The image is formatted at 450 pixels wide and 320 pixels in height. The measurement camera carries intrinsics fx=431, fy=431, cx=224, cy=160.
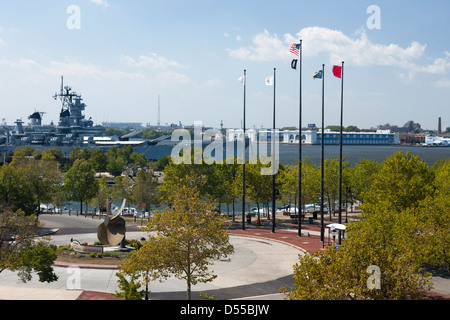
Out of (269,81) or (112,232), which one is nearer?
(112,232)

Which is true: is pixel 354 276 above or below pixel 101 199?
above

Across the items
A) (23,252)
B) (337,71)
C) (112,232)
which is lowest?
(112,232)

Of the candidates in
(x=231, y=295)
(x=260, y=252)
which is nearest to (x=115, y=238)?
(x=260, y=252)

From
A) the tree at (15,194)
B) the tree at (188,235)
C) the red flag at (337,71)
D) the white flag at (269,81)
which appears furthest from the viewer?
the tree at (15,194)

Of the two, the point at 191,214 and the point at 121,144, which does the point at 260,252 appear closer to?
the point at 191,214

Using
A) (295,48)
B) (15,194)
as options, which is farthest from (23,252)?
(295,48)

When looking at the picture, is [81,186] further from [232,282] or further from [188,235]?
[188,235]

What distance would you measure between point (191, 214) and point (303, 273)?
738cm

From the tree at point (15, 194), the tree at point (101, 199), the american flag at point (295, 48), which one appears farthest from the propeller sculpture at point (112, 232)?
the tree at point (101, 199)

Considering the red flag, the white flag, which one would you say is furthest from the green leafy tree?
the white flag

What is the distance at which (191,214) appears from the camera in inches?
843

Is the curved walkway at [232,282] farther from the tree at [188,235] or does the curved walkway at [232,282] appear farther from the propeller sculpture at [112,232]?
the propeller sculpture at [112,232]

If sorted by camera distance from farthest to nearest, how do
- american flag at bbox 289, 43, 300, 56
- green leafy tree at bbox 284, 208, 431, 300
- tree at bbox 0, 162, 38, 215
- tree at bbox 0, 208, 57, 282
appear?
tree at bbox 0, 162, 38, 215 → american flag at bbox 289, 43, 300, 56 → tree at bbox 0, 208, 57, 282 → green leafy tree at bbox 284, 208, 431, 300

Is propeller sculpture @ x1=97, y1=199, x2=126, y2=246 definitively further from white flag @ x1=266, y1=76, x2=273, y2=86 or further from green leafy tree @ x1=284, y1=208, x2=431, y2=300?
green leafy tree @ x1=284, y1=208, x2=431, y2=300
